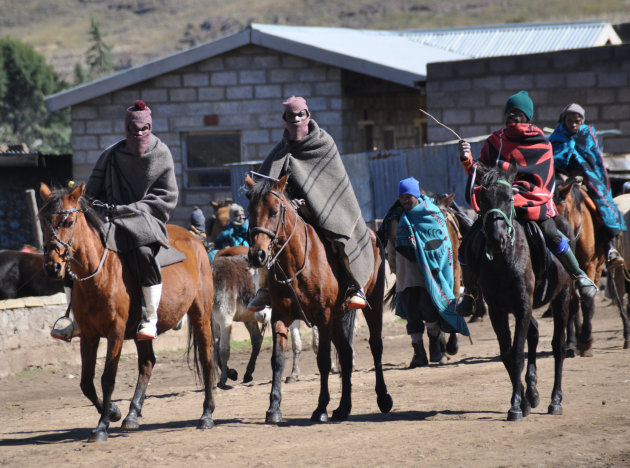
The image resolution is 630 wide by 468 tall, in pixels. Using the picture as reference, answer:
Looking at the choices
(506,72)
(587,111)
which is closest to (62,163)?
(506,72)

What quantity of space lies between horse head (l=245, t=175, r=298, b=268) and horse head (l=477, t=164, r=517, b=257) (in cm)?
163

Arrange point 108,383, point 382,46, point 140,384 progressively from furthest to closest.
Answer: point 382,46
point 140,384
point 108,383

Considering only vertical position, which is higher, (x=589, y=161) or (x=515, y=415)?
(x=589, y=161)

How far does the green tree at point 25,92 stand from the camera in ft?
217

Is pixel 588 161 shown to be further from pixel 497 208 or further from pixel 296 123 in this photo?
pixel 296 123

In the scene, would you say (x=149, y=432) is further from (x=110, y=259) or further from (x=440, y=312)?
(x=440, y=312)

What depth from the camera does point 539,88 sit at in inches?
768

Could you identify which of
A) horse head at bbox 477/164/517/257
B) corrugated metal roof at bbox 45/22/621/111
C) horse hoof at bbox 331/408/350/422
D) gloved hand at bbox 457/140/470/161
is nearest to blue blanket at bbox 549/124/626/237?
gloved hand at bbox 457/140/470/161

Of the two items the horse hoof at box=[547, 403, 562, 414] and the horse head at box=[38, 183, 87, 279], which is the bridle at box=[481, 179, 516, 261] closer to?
the horse hoof at box=[547, 403, 562, 414]

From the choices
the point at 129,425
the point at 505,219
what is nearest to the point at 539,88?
the point at 505,219

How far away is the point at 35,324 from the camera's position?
13.5m

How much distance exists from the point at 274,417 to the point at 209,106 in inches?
572

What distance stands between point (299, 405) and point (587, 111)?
11.7 m

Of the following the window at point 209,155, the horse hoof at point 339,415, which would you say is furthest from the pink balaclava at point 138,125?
the window at point 209,155
